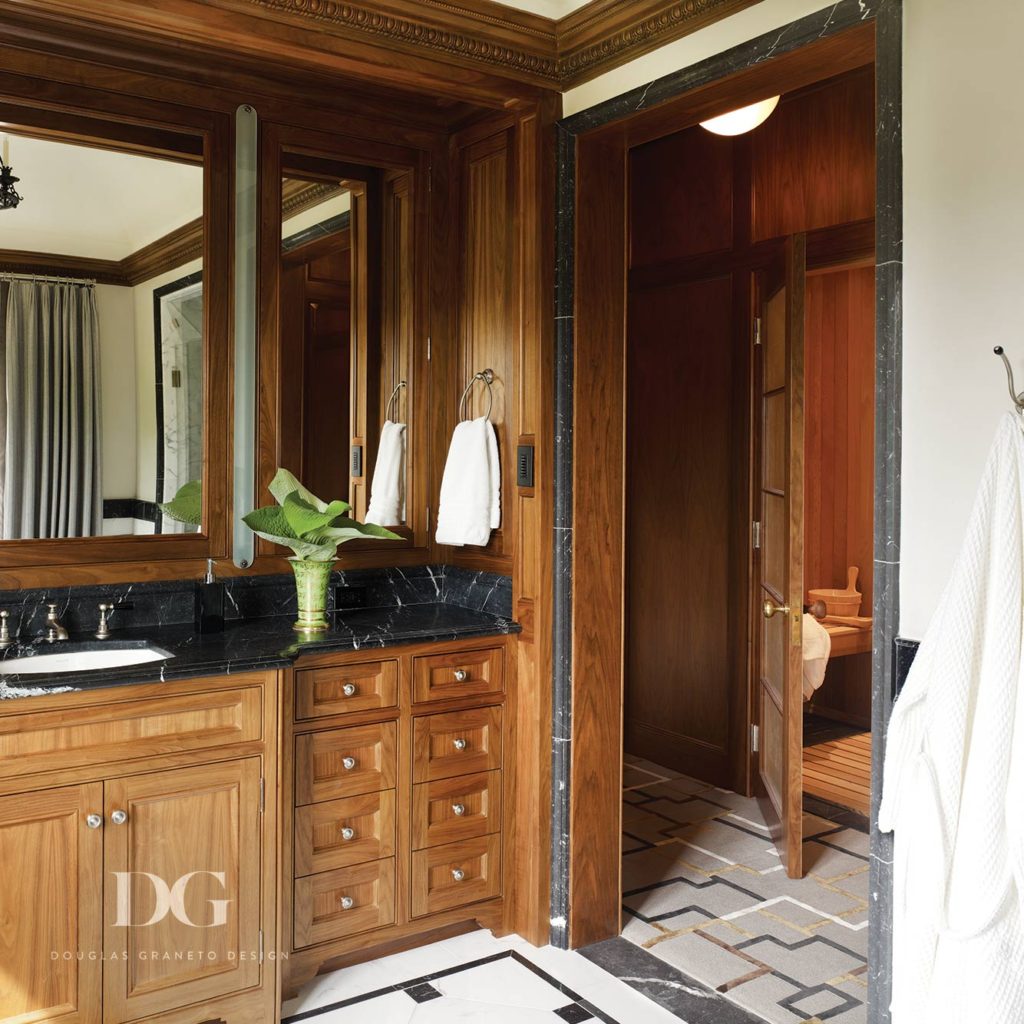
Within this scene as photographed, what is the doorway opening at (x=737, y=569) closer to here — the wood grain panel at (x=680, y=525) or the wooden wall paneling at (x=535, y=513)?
the wood grain panel at (x=680, y=525)

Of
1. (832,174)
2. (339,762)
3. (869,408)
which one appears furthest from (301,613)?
(869,408)

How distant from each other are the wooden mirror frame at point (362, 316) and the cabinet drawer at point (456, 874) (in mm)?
899

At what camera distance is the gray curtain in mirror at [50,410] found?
2.66 m

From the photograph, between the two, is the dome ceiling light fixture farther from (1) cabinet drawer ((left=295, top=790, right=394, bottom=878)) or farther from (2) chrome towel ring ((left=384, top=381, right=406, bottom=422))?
(1) cabinet drawer ((left=295, top=790, right=394, bottom=878))

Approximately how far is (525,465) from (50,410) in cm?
127

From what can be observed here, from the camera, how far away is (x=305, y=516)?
2773mm

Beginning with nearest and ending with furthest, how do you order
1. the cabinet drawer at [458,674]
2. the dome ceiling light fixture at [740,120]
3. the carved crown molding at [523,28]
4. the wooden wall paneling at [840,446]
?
the carved crown molding at [523,28] → the cabinet drawer at [458,674] → the dome ceiling light fixture at [740,120] → the wooden wall paneling at [840,446]

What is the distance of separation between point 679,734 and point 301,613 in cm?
220

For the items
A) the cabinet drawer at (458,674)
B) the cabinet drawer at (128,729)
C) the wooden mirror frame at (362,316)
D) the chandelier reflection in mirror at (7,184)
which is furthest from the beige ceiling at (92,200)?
the cabinet drawer at (458,674)

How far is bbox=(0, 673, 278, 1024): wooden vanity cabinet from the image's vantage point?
2.20 m

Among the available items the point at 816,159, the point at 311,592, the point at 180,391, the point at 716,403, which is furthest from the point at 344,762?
the point at 816,159

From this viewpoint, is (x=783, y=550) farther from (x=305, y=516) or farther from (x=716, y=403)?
(x=305, y=516)

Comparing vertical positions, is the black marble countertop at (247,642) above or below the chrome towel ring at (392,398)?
below

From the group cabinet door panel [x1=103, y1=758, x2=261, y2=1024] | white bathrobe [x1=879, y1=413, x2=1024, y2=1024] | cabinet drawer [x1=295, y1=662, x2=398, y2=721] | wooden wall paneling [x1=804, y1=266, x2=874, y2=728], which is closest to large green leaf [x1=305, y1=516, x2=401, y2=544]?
cabinet drawer [x1=295, y1=662, x2=398, y2=721]
